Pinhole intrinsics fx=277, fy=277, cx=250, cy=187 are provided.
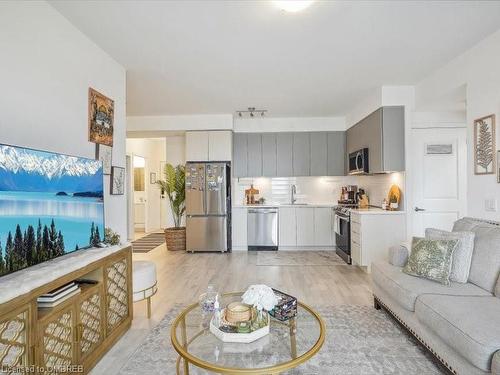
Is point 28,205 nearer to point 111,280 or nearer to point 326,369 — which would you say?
point 111,280

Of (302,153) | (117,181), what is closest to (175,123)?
(302,153)

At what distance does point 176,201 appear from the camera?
5.77 m

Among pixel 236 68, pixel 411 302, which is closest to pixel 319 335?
pixel 411 302

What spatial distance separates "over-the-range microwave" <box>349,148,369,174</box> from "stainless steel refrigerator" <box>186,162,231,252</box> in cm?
236

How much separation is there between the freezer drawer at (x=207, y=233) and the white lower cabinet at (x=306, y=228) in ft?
3.74

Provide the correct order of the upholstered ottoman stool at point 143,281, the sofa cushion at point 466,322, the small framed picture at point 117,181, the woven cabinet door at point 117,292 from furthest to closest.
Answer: the small framed picture at point 117,181, the upholstered ottoman stool at point 143,281, the woven cabinet door at point 117,292, the sofa cushion at point 466,322

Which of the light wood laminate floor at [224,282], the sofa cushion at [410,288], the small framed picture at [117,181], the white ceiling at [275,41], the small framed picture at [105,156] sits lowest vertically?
the light wood laminate floor at [224,282]

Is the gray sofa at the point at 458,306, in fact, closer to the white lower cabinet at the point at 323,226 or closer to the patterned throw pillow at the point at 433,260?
the patterned throw pillow at the point at 433,260

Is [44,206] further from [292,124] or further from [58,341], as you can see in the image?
[292,124]

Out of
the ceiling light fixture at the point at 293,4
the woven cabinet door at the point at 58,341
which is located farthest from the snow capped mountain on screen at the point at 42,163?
the ceiling light fixture at the point at 293,4

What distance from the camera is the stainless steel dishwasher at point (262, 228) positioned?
5453 millimetres

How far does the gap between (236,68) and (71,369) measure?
3.11 metres

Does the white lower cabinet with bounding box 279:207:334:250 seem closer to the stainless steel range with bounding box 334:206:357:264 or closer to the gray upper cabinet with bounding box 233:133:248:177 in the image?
the stainless steel range with bounding box 334:206:357:264

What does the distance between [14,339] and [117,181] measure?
183cm
